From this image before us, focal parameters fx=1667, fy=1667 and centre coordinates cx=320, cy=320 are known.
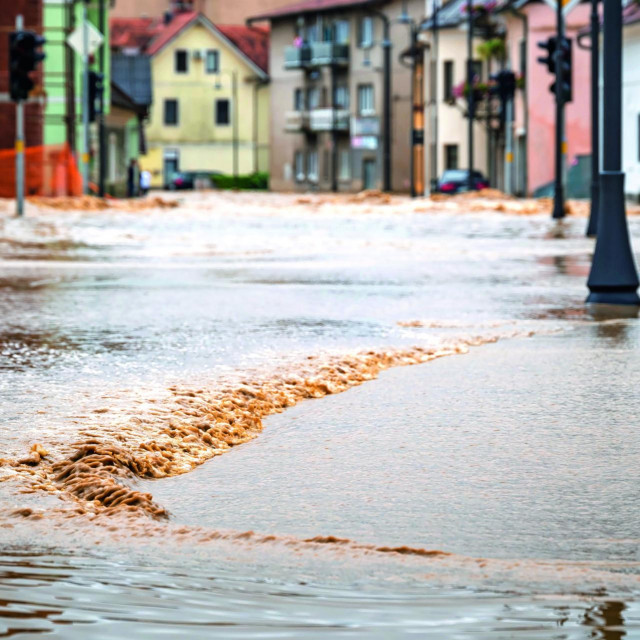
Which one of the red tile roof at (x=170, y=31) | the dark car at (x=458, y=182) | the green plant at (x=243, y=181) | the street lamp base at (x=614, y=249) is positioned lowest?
the street lamp base at (x=614, y=249)

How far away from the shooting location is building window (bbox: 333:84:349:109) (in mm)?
97000

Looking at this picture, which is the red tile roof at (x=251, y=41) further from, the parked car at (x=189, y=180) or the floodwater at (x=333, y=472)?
the floodwater at (x=333, y=472)

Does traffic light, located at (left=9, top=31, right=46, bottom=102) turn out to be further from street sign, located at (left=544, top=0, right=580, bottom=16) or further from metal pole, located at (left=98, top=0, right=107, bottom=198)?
metal pole, located at (left=98, top=0, right=107, bottom=198)

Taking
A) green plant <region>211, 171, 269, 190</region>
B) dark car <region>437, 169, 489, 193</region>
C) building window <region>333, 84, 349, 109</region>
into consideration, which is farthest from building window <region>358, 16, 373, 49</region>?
→ dark car <region>437, 169, 489, 193</region>

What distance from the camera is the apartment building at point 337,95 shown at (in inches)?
3605

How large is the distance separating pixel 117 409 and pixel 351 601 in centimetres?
354

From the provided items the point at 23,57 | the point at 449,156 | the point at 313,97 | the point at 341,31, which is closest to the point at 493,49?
the point at 449,156

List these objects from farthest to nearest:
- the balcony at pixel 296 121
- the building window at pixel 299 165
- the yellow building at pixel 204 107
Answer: the yellow building at pixel 204 107 < the building window at pixel 299 165 < the balcony at pixel 296 121

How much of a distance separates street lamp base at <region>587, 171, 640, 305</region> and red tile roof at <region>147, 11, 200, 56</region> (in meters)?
96.0

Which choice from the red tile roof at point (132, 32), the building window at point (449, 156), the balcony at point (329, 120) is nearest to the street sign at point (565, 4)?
the building window at point (449, 156)

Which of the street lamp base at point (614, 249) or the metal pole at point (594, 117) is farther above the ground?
the metal pole at point (594, 117)

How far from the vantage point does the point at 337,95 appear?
98312 millimetres

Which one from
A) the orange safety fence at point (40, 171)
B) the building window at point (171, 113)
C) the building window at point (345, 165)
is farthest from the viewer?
the building window at point (171, 113)

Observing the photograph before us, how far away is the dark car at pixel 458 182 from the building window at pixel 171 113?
4455 centimetres
